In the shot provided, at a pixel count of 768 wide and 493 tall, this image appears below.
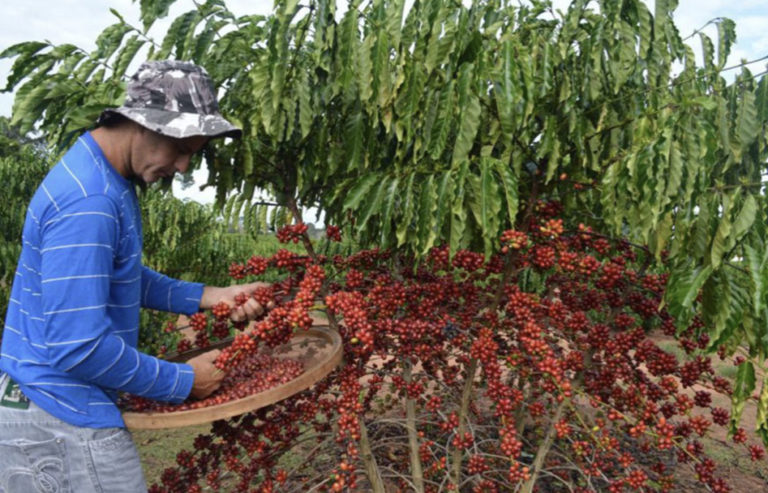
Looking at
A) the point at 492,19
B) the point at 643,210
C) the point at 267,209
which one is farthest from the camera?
the point at 267,209

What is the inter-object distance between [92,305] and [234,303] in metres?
0.60

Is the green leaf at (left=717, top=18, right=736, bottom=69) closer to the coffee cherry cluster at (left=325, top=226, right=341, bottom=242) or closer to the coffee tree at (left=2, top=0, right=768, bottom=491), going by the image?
the coffee tree at (left=2, top=0, right=768, bottom=491)

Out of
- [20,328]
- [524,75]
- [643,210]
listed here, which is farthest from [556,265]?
[20,328]

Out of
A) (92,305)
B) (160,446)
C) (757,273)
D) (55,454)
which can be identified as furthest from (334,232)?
(160,446)

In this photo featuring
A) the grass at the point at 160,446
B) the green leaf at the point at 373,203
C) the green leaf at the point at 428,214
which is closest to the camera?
the green leaf at the point at 428,214

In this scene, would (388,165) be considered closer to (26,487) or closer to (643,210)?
(643,210)

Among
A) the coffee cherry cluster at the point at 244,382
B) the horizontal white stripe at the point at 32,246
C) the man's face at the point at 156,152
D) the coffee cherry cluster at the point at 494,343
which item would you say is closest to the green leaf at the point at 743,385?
the coffee cherry cluster at the point at 494,343

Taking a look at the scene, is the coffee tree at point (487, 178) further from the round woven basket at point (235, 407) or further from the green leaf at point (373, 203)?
the round woven basket at point (235, 407)

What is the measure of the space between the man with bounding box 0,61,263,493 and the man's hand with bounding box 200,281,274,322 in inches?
11.8

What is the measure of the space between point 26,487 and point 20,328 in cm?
43

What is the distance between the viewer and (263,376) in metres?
1.62

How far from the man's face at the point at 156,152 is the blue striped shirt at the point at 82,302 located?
0.20 ft

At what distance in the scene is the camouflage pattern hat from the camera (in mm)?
1365

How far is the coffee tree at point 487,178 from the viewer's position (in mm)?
1593
